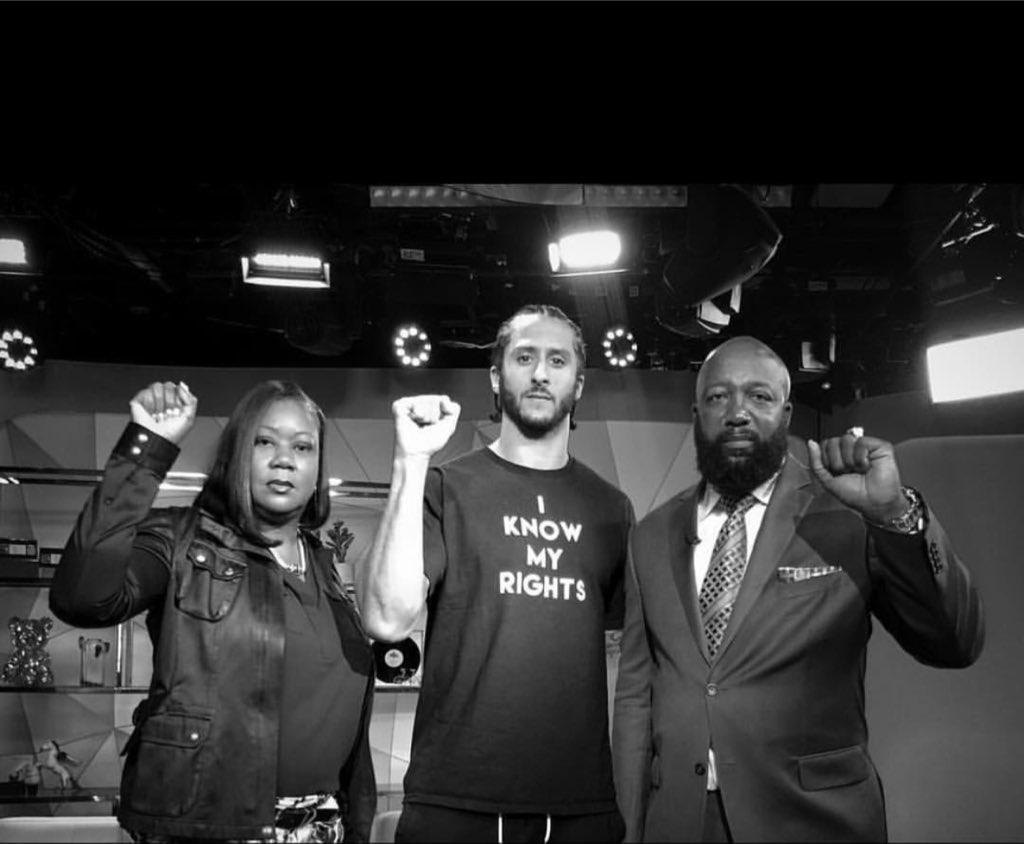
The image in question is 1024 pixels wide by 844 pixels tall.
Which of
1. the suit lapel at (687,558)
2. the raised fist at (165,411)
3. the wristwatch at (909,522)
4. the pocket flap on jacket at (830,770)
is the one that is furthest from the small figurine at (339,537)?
the wristwatch at (909,522)

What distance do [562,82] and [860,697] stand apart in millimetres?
1472

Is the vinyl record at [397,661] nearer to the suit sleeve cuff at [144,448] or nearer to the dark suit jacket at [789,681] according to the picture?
the dark suit jacket at [789,681]

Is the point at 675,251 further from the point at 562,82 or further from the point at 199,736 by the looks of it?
the point at 199,736

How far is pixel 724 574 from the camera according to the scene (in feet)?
8.22

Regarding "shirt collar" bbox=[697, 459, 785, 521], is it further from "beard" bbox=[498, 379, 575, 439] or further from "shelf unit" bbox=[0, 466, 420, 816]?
"shelf unit" bbox=[0, 466, 420, 816]

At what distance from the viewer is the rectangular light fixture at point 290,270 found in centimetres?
360

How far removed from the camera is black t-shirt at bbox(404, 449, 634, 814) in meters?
2.51

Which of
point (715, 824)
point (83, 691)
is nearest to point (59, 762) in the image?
point (83, 691)

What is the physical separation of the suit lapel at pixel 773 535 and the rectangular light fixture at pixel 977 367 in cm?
74

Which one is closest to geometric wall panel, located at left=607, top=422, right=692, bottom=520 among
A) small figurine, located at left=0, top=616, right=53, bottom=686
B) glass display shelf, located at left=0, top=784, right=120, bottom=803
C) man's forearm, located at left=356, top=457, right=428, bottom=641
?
man's forearm, located at left=356, top=457, right=428, bottom=641

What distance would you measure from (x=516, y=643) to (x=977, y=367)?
4.85ft

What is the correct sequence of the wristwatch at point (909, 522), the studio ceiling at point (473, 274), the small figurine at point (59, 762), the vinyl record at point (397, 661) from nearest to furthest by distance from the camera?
the wristwatch at point (909, 522) → the vinyl record at point (397, 661) → the studio ceiling at point (473, 274) → the small figurine at point (59, 762)

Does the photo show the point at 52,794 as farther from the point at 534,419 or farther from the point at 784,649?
the point at 784,649

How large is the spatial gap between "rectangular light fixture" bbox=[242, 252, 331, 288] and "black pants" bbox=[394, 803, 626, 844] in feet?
5.65
